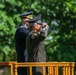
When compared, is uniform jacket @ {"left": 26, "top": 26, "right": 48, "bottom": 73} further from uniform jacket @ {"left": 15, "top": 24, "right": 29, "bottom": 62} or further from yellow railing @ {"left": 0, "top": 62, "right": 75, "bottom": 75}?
uniform jacket @ {"left": 15, "top": 24, "right": 29, "bottom": 62}

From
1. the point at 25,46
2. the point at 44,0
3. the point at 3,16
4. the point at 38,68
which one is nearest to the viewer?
the point at 38,68

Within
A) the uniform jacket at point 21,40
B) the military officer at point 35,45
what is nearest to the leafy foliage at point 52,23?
the uniform jacket at point 21,40

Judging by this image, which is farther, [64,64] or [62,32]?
[62,32]

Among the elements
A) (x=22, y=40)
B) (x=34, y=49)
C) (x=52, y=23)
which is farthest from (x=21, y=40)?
(x=52, y=23)

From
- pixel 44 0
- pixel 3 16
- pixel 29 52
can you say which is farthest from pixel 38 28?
pixel 44 0

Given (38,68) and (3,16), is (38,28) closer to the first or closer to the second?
(38,68)

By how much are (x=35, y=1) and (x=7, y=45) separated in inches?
83.5

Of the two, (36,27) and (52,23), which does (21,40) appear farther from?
(52,23)

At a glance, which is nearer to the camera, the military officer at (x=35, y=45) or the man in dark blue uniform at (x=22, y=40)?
the military officer at (x=35, y=45)

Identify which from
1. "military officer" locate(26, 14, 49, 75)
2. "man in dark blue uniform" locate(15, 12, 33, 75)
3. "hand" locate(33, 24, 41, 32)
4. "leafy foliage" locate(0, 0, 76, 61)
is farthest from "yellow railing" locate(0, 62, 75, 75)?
"leafy foliage" locate(0, 0, 76, 61)

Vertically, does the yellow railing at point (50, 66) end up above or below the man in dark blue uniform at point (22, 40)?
below

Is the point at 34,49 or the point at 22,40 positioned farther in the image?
the point at 22,40

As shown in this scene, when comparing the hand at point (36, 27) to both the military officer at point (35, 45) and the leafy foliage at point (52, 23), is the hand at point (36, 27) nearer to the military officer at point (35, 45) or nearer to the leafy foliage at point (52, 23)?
the military officer at point (35, 45)

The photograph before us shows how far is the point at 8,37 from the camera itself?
2005 cm
